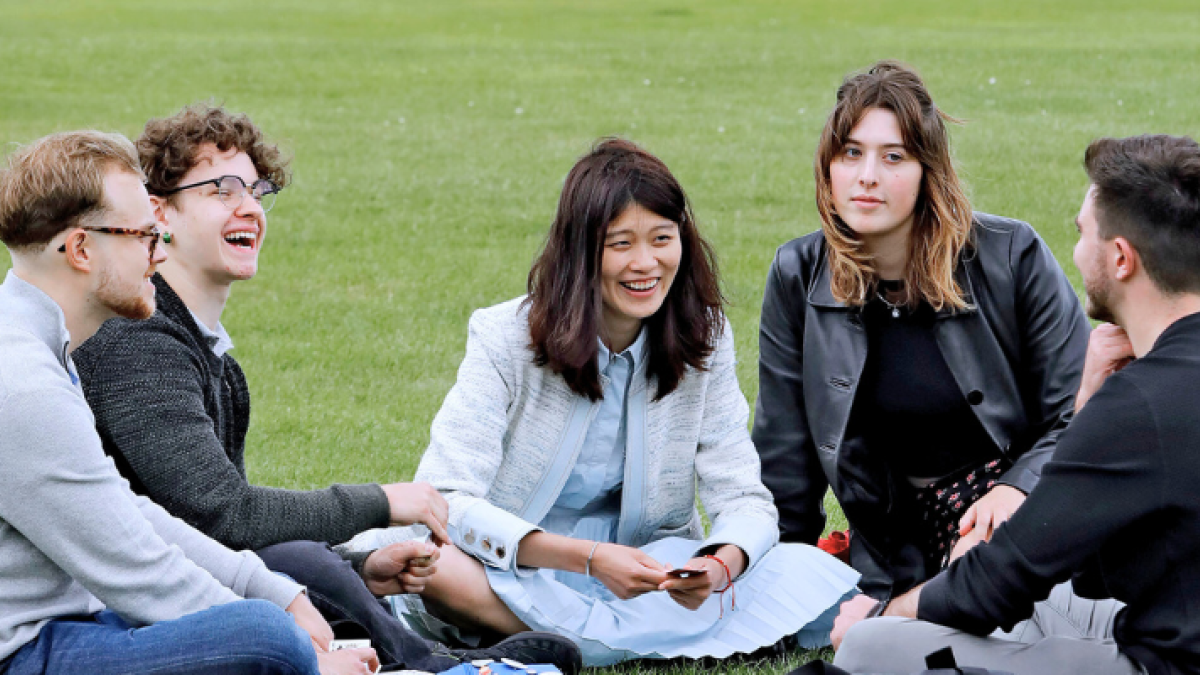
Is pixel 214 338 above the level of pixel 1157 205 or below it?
below

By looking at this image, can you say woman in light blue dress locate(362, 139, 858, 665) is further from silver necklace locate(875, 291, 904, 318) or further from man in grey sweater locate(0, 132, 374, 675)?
man in grey sweater locate(0, 132, 374, 675)

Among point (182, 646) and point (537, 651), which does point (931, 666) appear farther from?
point (182, 646)

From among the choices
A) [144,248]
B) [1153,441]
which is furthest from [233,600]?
[1153,441]

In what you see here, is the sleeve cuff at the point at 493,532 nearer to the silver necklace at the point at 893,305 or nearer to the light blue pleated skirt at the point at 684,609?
the light blue pleated skirt at the point at 684,609

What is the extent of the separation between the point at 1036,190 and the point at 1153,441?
33.0ft

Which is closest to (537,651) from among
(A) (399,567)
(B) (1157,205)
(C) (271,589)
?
(A) (399,567)

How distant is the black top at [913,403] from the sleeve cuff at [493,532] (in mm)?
1155

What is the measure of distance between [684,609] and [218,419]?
1.47 meters

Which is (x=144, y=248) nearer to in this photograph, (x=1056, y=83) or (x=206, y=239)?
(x=206, y=239)

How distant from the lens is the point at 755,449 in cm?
504

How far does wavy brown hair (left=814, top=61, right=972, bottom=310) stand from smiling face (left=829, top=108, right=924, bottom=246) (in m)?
0.03

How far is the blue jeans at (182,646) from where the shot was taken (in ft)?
10.4

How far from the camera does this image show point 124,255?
3334 mm

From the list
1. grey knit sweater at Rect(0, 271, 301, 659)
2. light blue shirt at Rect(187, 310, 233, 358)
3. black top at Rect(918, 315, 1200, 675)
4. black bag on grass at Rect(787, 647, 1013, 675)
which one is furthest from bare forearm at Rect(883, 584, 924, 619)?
light blue shirt at Rect(187, 310, 233, 358)
